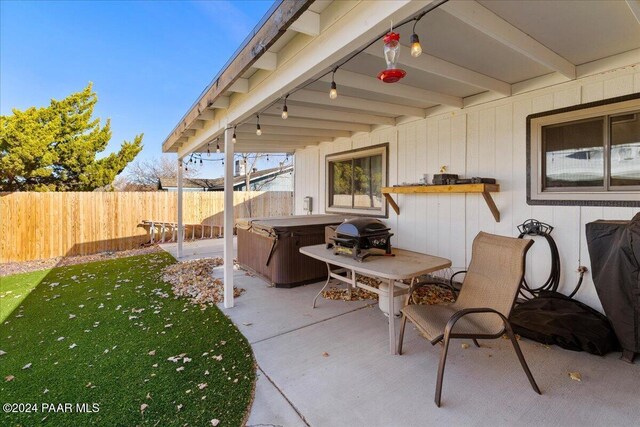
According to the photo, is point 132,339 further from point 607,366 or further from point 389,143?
point 389,143

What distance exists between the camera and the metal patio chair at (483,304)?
2094mm

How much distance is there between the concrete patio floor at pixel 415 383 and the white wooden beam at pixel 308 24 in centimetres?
261

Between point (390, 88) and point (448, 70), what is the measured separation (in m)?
0.69

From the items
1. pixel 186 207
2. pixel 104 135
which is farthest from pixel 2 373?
pixel 104 135

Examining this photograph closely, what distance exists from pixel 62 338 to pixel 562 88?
615 centimetres

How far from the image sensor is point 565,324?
9.16 ft

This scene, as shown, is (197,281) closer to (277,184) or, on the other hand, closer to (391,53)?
(391,53)

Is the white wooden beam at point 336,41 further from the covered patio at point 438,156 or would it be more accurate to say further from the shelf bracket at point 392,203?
the shelf bracket at point 392,203

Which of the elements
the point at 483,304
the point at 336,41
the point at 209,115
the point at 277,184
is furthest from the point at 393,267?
the point at 277,184

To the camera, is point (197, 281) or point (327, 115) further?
point (197, 281)

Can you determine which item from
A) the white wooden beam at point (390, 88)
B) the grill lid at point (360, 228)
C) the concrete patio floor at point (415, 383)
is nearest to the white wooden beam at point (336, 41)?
the white wooden beam at point (390, 88)

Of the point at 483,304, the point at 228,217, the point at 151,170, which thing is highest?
the point at 151,170

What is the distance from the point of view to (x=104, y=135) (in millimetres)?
10719

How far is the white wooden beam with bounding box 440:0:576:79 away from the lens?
2.01 m
